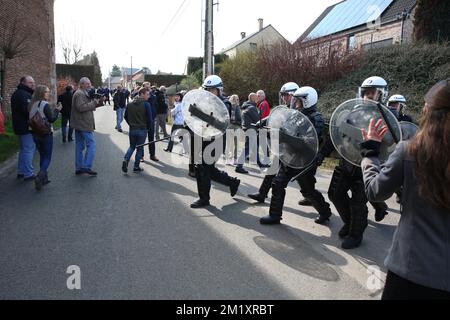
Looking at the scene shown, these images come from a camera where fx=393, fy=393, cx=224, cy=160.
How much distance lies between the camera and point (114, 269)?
3.70 meters

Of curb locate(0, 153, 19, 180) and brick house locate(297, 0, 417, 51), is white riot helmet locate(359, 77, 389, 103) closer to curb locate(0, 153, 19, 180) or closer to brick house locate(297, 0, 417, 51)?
curb locate(0, 153, 19, 180)

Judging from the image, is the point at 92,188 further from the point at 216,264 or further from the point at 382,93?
the point at 382,93

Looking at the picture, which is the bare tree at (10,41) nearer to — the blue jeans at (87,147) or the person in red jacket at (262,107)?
the blue jeans at (87,147)

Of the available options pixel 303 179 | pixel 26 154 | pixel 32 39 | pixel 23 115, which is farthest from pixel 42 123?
pixel 32 39

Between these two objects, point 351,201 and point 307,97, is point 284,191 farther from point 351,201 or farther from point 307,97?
point 307,97

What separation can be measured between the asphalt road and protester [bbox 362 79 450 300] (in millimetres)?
1484

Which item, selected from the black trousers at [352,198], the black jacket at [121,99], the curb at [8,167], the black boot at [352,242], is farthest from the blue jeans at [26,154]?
the black jacket at [121,99]

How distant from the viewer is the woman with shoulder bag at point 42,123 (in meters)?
6.57

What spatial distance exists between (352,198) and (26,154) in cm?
568

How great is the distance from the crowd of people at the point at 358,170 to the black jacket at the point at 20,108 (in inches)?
0.6

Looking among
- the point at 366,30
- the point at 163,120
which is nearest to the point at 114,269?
the point at 163,120

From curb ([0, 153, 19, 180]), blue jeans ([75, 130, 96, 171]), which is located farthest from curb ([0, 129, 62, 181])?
blue jeans ([75, 130, 96, 171])

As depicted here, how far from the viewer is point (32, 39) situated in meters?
19.9

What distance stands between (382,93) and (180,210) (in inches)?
122
